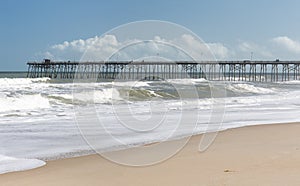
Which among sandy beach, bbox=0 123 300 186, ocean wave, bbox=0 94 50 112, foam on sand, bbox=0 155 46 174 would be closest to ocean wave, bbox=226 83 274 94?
ocean wave, bbox=0 94 50 112

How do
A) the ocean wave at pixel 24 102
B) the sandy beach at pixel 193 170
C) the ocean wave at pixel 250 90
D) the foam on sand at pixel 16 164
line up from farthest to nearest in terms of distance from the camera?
the ocean wave at pixel 250 90 → the ocean wave at pixel 24 102 → the foam on sand at pixel 16 164 → the sandy beach at pixel 193 170

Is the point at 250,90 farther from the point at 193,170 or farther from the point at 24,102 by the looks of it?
the point at 193,170

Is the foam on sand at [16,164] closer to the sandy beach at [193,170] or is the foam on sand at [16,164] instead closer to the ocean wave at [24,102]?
the sandy beach at [193,170]

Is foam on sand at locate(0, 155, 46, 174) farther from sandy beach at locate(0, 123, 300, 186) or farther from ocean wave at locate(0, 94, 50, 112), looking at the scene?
ocean wave at locate(0, 94, 50, 112)

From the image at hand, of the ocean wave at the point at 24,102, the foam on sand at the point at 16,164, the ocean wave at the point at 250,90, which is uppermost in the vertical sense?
the ocean wave at the point at 250,90

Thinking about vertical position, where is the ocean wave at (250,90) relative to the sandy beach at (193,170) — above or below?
above

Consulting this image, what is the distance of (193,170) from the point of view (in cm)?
537

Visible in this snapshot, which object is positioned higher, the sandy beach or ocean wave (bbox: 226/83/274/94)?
ocean wave (bbox: 226/83/274/94)

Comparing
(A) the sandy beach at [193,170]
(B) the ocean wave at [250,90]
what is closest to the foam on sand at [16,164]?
(A) the sandy beach at [193,170]

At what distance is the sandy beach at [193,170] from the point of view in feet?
15.9

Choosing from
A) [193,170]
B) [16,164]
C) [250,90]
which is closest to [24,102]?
[16,164]

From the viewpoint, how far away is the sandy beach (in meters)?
4.83

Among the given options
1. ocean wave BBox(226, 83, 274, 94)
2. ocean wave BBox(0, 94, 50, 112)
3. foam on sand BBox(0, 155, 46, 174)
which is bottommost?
foam on sand BBox(0, 155, 46, 174)

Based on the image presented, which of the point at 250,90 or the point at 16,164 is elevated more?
the point at 250,90
